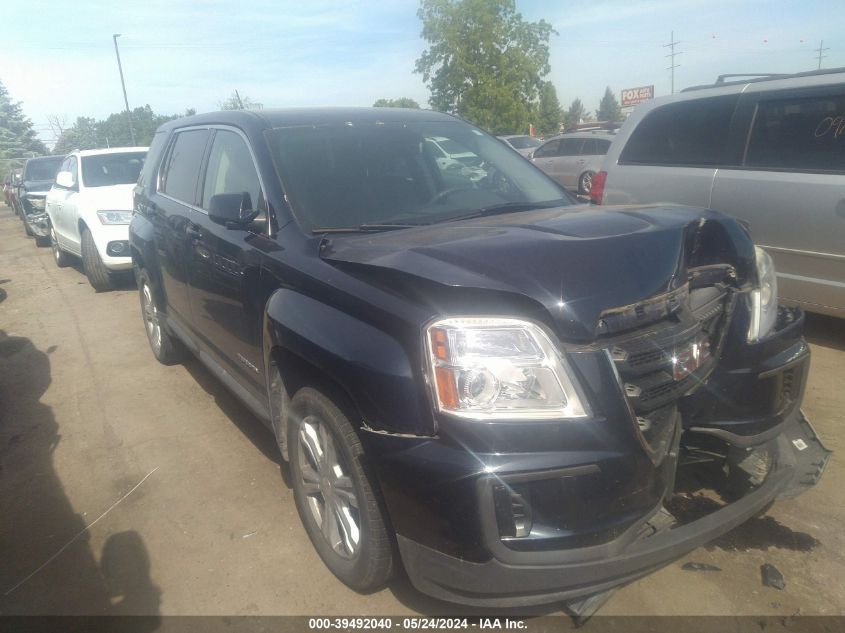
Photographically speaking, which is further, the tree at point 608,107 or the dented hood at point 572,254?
the tree at point 608,107

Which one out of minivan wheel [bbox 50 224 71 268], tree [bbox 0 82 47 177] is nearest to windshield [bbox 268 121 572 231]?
minivan wheel [bbox 50 224 71 268]

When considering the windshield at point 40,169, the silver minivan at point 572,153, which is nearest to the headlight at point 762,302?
the silver minivan at point 572,153

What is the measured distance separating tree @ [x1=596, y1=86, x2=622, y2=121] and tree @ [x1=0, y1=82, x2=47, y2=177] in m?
73.0

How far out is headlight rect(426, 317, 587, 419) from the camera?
73.9 inches

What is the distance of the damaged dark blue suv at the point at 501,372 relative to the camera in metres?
1.86

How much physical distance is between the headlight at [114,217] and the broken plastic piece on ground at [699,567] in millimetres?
7116

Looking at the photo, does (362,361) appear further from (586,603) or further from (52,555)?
(52,555)

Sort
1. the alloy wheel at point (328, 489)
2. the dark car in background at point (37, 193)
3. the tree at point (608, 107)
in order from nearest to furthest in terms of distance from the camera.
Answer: the alloy wheel at point (328, 489), the dark car in background at point (37, 193), the tree at point (608, 107)

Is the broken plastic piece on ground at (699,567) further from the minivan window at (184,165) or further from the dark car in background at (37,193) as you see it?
the dark car in background at (37,193)

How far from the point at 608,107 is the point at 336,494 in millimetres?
108122

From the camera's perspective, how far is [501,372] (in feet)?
6.21

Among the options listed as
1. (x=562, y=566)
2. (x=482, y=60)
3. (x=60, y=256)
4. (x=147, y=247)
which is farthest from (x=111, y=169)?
(x=482, y=60)

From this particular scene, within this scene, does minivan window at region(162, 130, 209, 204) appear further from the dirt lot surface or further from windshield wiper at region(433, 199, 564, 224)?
windshield wiper at region(433, 199, 564, 224)

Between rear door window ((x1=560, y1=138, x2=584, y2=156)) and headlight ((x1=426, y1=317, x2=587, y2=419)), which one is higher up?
rear door window ((x1=560, y1=138, x2=584, y2=156))
